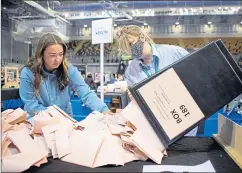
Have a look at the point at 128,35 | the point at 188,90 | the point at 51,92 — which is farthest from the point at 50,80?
the point at 188,90

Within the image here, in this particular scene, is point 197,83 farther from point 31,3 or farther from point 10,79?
point 31,3

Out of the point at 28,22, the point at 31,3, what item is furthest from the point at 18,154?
the point at 28,22

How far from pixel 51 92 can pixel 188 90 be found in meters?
0.97

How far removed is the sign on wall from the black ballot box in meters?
1.84

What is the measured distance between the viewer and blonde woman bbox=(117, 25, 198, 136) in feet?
5.16

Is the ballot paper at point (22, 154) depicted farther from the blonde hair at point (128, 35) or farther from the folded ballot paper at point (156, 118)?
the blonde hair at point (128, 35)

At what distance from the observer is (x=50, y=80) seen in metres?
1.58

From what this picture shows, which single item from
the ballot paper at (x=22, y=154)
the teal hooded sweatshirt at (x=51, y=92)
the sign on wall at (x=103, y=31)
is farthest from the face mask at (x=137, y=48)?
the sign on wall at (x=103, y=31)

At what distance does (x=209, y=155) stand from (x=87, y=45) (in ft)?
40.2

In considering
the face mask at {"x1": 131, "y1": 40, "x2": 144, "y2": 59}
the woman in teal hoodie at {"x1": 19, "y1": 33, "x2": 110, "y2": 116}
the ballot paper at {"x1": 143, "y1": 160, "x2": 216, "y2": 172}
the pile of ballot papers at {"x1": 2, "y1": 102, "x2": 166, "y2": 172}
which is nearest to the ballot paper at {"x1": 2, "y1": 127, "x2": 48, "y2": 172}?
the pile of ballot papers at {"x1": 2, "y1": 102, "x2": 166, "y2": 172}

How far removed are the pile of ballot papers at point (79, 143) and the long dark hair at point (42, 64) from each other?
64 cm

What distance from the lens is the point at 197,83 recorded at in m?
0.81

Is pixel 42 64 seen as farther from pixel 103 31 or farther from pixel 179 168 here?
pixel 103 31

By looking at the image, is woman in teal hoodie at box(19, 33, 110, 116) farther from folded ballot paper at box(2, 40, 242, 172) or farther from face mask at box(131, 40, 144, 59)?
folded ballot paper at box(2, 40, 242, 172)
